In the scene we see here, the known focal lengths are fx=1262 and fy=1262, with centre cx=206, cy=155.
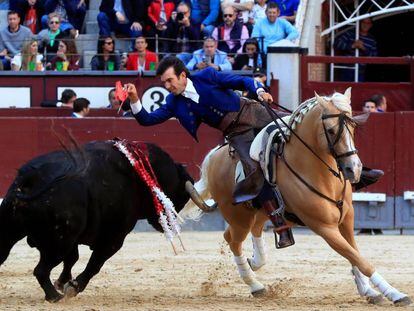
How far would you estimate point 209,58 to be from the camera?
14.3 m

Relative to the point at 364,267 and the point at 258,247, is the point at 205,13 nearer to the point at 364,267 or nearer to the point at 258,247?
the point at 258,247

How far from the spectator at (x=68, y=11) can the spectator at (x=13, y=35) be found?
440 mm

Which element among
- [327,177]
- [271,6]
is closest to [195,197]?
[327,177]

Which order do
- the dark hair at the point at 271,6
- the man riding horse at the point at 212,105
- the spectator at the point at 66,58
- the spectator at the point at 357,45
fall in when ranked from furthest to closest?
the spectator at the point at 357,45
the spectator at the point at 66,58
the dark hair at the point at 271,6
the man riding horse at the point at 212,105

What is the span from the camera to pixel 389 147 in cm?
1323

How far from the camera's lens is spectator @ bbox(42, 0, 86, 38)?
1595 cm

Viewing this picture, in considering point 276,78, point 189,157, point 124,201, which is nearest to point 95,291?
point 124,201

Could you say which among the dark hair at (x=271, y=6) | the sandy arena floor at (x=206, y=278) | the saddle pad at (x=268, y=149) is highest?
the dark hair at (x=271, y=6)

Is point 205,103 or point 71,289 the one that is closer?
point 71,289

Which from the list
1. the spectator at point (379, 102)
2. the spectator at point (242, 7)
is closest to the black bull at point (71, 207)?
the spectator at point (379, 102)

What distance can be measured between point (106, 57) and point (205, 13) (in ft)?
4.69

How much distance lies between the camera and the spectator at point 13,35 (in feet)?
50.6

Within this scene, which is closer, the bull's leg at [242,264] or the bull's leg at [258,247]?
the bull's leg at [242,264]

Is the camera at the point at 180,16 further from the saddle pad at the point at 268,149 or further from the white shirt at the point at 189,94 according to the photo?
the saddle pad at the point at 268,149
